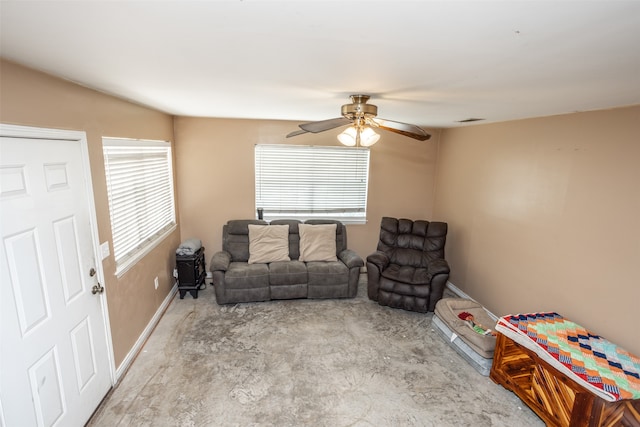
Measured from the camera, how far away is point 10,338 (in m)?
1.56

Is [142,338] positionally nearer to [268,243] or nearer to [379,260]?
[268,243]

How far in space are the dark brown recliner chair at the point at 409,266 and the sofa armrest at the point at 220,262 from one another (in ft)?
5.82

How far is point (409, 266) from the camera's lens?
4.19 metres

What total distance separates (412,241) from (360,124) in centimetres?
235

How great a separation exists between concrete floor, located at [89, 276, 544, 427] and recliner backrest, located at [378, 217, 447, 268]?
80 centimetres

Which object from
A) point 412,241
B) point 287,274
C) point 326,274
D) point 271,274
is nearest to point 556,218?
point 412,241

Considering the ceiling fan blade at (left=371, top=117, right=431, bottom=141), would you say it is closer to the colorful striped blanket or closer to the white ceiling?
the white ceiling

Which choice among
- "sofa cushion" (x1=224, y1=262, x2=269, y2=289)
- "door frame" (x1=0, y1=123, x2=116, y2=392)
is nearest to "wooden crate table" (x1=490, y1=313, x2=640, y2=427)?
"sofa cushion" (x1=224, y1=262, x2=269, y2=289)

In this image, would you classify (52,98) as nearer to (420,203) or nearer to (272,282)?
(272,282)

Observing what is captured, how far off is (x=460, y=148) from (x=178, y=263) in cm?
401

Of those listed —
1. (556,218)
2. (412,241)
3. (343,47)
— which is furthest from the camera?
(412,241)

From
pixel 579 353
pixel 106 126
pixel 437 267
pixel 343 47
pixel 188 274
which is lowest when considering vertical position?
pixel 188 274

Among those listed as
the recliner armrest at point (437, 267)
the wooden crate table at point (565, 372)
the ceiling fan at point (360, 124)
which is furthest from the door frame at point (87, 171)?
the recliner armrest at point (437, 267)

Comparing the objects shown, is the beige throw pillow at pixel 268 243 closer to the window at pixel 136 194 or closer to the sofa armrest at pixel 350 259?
the sofa armrest at pixel 350 259
